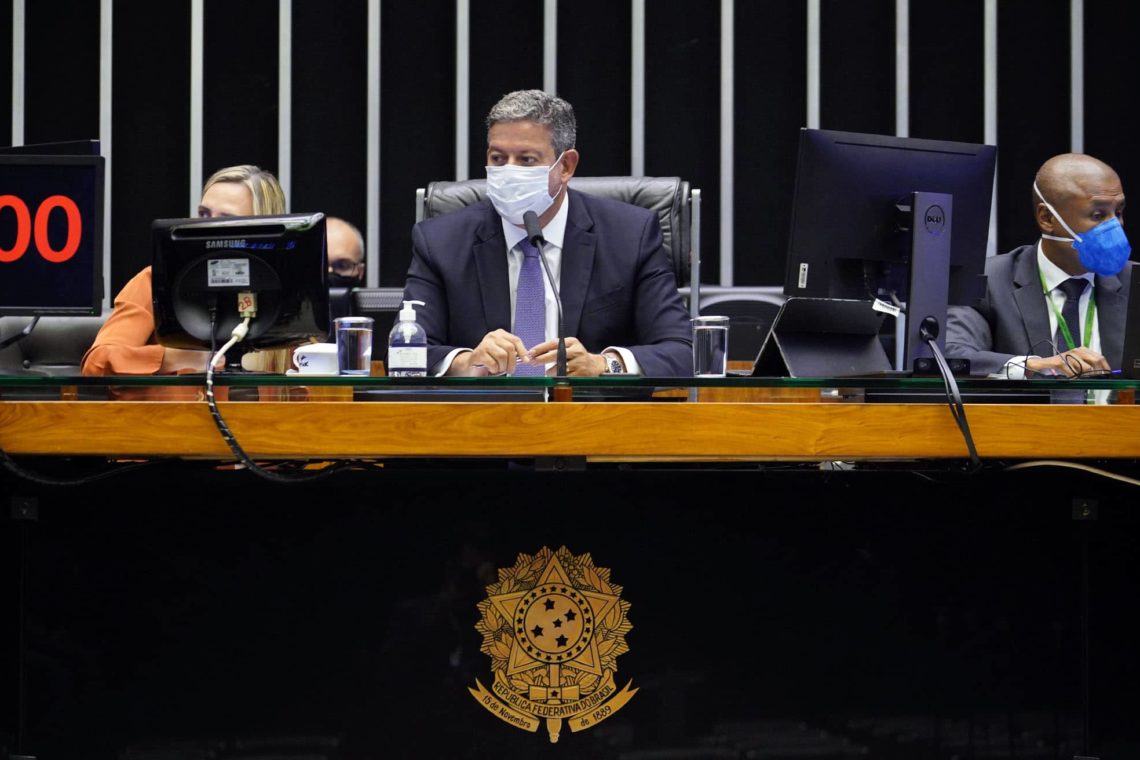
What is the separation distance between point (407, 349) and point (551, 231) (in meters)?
1.14

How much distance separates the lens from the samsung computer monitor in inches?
79.6

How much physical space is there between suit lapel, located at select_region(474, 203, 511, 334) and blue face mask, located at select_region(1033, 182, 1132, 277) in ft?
4.24

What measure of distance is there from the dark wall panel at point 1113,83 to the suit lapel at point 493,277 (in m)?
2.85

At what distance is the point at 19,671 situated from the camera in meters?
1.67

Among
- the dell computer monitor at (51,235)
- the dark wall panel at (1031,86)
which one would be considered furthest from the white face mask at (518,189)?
the dark wall panel at (1031,86)

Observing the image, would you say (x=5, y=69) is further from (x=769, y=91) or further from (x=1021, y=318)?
(x=1021, y=318)

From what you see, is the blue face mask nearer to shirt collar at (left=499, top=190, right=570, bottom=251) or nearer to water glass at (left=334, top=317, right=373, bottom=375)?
shirt collar at (left=499, top=190, right=570, bottom=251)

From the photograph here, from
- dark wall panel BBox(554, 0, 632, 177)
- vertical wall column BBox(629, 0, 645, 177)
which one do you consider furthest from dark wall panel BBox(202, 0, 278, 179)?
vertical wall column BBox(629, 0, 645, 177)

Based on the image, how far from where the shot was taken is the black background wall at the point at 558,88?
179 inches

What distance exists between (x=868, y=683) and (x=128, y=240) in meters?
3.77

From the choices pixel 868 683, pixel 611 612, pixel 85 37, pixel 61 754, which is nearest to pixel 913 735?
pixel 868 683

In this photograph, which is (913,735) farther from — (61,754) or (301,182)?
(301,182)

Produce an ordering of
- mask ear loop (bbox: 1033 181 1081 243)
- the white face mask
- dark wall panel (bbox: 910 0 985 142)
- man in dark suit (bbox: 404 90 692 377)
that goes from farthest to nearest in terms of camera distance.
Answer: dark wall panel (bbox: 910 0 985 142) → mask ear loop (bbox: 1033 181 1081 243) → man in dark suit (bbox: 404 90 692 377) → the white face mask

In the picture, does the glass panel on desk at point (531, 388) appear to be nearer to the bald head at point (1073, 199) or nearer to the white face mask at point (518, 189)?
the white face mask at point (518, 189)
